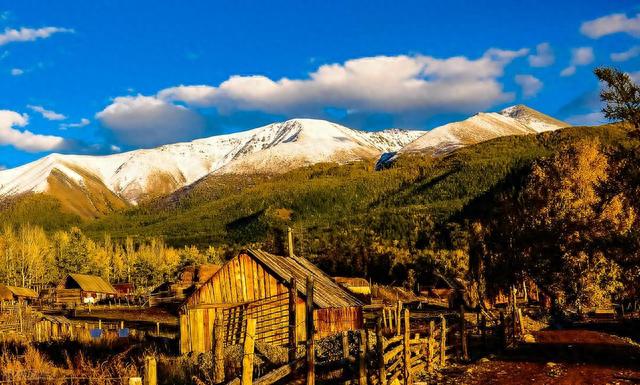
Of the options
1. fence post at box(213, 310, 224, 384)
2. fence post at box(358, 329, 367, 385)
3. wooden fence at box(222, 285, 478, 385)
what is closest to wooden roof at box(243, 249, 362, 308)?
wooden fence at box(222, 285, 478, 385)

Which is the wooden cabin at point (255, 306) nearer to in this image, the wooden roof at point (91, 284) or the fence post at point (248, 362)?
the fence post at point (248, 362)

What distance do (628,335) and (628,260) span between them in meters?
12.2

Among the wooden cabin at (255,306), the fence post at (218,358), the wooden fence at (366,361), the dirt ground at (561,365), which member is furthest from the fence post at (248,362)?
the wooden cabin at (255,306)

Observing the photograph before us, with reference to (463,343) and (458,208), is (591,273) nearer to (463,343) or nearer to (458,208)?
(463,343)

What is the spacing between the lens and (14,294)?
262ft

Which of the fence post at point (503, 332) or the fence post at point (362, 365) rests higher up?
the fence post at point (362, 365)

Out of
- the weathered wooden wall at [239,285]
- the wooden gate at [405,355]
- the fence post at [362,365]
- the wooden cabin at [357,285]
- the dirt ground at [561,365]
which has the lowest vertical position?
the wooden cabin at [357,285]

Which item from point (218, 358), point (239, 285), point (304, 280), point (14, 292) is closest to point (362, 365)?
point (218, 358)

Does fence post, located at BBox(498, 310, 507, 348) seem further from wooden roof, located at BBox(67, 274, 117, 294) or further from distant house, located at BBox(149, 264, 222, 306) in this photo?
wooden roof, located at BBox(67, 274, 117, 294)

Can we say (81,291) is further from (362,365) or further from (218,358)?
(362,365)

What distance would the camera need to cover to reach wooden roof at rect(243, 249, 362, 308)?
90.9ft

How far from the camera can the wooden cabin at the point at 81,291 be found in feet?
274

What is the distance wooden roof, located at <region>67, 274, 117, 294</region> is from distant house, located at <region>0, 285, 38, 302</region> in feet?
18.6

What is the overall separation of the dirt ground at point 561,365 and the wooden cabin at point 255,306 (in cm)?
790
